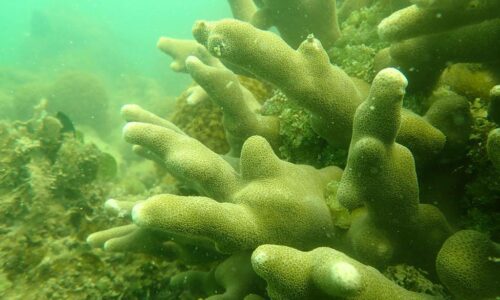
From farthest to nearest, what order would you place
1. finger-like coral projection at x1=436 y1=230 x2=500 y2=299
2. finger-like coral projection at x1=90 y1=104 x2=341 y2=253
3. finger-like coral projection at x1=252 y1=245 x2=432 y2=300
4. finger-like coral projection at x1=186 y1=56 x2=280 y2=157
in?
finger-like coral projection at x1=186 y1=56 x2=280 y2=157, finger-like coral projection at x1=90 y1=104 x2=341 y2=253, finger-like coral projection at x1=436 y1=230 x2=500 y2=299, finger-like coral projection at x1=252 y1=245 x2=432 y2=300

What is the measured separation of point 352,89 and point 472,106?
78 cm

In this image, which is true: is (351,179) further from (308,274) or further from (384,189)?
(308,274)

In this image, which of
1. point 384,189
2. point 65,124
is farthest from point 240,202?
point 65,124

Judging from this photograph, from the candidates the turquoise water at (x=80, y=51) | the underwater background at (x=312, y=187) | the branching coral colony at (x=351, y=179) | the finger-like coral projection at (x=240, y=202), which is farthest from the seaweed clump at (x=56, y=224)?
the turquoise water at (x=80, y=51)

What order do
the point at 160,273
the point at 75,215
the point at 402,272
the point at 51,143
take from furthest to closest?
the point at 51,143, the point at 75,215, the point at 160,273, the point at 402,272

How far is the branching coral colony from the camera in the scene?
167cm

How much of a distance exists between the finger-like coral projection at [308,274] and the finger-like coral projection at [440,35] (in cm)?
156

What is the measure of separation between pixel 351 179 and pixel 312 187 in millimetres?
505

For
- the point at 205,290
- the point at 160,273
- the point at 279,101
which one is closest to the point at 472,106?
the point at 279,101

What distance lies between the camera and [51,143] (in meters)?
4.71

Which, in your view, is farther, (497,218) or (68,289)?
(68,289)

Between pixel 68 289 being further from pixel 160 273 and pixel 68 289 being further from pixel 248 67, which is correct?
pixel 248 67

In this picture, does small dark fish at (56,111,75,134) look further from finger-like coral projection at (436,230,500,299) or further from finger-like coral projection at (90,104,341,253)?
finger-like coral projection at (436,230,500,299)

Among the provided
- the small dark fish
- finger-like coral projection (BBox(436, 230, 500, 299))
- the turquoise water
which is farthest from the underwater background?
the turquoise water
